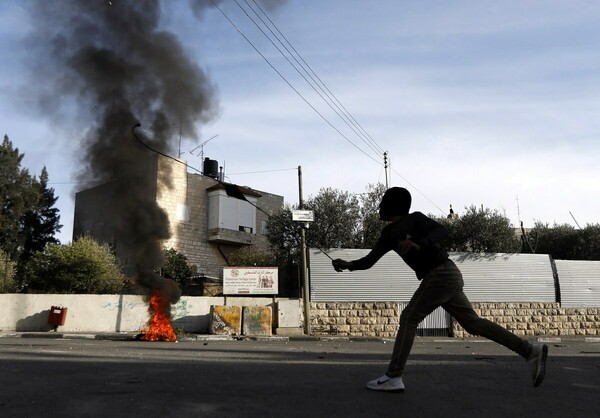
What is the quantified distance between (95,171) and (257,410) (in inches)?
556

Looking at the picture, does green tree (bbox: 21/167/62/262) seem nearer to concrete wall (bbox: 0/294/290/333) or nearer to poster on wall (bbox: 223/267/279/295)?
concrete wall (bbox: 0/294/290/333)

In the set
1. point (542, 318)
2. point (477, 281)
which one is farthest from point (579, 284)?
point (477, 281)

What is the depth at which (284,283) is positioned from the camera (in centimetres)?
2230

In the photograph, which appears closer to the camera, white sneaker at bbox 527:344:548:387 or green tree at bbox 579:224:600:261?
white sneaker at bbox 527:344:548:387

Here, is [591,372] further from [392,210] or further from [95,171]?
[95,171]

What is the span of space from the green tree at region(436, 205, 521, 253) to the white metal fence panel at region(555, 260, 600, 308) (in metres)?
6.15

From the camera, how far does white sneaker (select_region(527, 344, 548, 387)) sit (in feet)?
13.5

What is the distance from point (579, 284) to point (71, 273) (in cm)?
2131

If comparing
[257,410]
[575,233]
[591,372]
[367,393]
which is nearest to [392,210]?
[367,393]

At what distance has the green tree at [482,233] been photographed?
27812mm

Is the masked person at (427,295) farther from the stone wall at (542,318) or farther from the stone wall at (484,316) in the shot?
the stone wall at (542,318)

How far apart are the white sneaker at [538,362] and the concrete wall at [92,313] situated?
1533cm


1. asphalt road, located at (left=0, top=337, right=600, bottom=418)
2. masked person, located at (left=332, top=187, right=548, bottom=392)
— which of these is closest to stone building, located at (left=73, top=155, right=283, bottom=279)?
asphalt road, located at (left=0, top=337, right=600, bottom=418)

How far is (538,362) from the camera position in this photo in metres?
4.11
